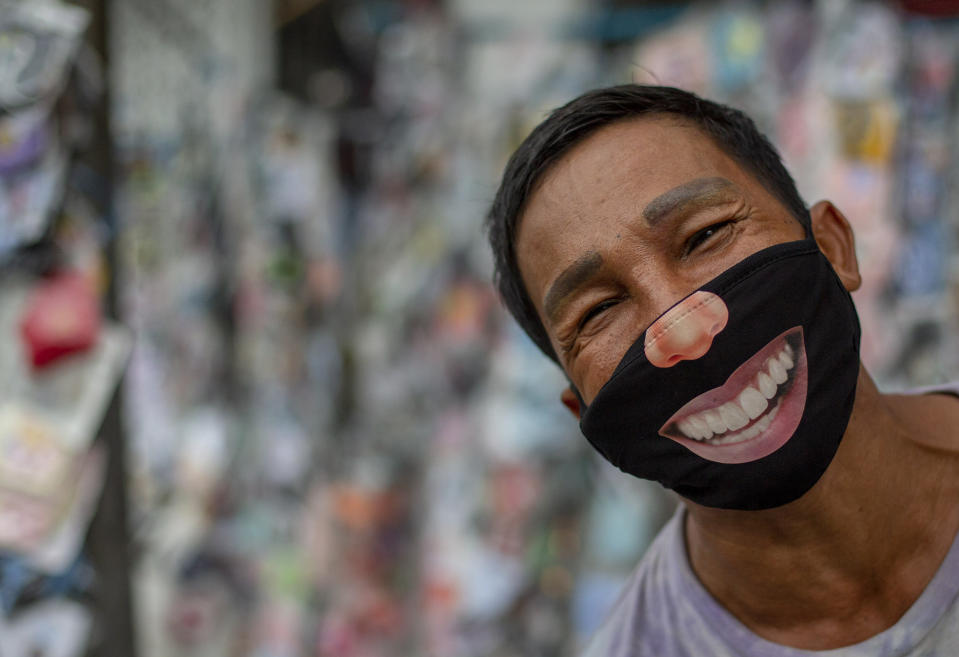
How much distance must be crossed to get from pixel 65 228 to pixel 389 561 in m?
2.17

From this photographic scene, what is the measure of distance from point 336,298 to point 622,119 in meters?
3.16

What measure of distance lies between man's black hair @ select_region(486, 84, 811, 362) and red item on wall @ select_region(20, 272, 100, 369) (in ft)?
4.34

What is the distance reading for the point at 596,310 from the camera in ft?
3.66

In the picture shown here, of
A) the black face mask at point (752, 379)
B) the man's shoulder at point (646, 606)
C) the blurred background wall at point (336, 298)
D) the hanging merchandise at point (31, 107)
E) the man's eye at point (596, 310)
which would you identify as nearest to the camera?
the black face mask at point (752, 379)

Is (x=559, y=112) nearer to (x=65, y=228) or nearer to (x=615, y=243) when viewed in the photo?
(x=615, y=243)

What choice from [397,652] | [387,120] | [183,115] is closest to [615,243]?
[387,120]

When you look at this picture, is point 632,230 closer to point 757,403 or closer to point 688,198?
point 688,198

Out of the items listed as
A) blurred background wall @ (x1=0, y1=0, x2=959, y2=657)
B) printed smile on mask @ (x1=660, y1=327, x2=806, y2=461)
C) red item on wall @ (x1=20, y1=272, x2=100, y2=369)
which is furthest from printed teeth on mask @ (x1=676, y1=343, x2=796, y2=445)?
red item on wall @ (x1=20, y1=272, x2=100, y2=369)

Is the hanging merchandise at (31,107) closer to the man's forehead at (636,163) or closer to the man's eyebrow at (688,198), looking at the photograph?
the man's forehead at (636,163)

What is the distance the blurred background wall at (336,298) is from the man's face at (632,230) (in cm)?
110

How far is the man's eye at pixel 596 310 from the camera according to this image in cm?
110

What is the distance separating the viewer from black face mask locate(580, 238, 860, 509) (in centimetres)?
99

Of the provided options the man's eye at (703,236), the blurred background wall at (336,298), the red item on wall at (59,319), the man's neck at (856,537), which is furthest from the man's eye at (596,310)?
the red item on wall at (59,319)

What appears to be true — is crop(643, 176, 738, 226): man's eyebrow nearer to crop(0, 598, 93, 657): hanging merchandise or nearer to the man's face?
the man's face
